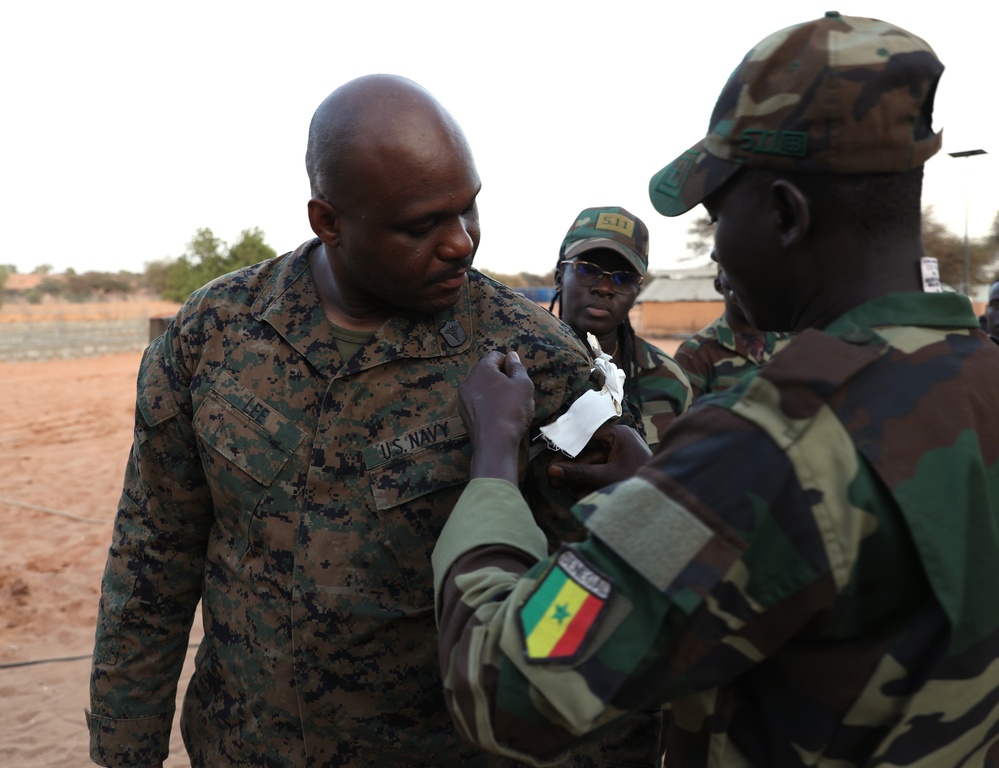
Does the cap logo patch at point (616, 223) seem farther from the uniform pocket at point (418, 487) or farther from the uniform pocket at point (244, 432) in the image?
the uniform pocket at point (244, 432)

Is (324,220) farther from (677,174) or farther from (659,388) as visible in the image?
(659,388)

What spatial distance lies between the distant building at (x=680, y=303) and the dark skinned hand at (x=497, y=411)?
30.8m

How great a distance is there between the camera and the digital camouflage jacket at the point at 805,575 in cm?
112

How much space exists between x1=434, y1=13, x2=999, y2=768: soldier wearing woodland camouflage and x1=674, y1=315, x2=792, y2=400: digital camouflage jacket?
10.8 feet

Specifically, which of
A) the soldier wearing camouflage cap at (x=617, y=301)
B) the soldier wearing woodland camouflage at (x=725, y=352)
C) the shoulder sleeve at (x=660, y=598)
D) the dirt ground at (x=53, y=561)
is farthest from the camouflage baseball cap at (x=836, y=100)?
the dirt ground at (x=53, y=561)

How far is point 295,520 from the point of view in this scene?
1.96 metres

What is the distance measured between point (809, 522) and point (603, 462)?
0.84 meters

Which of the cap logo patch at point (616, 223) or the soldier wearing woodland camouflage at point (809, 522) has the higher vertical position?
the cap logo patch at point (616, 223)

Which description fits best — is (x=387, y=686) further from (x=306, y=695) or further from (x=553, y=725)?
(x=553, y=725)

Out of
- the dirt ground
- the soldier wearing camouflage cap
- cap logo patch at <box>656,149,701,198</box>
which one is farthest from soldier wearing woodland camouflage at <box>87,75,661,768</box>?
the dirt ground

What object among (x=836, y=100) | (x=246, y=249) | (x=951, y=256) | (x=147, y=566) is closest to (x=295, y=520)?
(x=147, y=566)

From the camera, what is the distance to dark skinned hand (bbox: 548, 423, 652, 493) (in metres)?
1.86

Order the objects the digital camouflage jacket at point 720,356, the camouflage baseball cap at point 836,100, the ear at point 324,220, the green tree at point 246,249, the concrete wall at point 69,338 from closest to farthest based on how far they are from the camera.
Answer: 1. the camouflage baseball cap at point 836,100
2. the ear at point 324,220
3. the digital camouflage jacket at point 720,356
4. the concrete wall at point 69,338
5. the green tree at point 246,249

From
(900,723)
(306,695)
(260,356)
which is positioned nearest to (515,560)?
(900,723)
